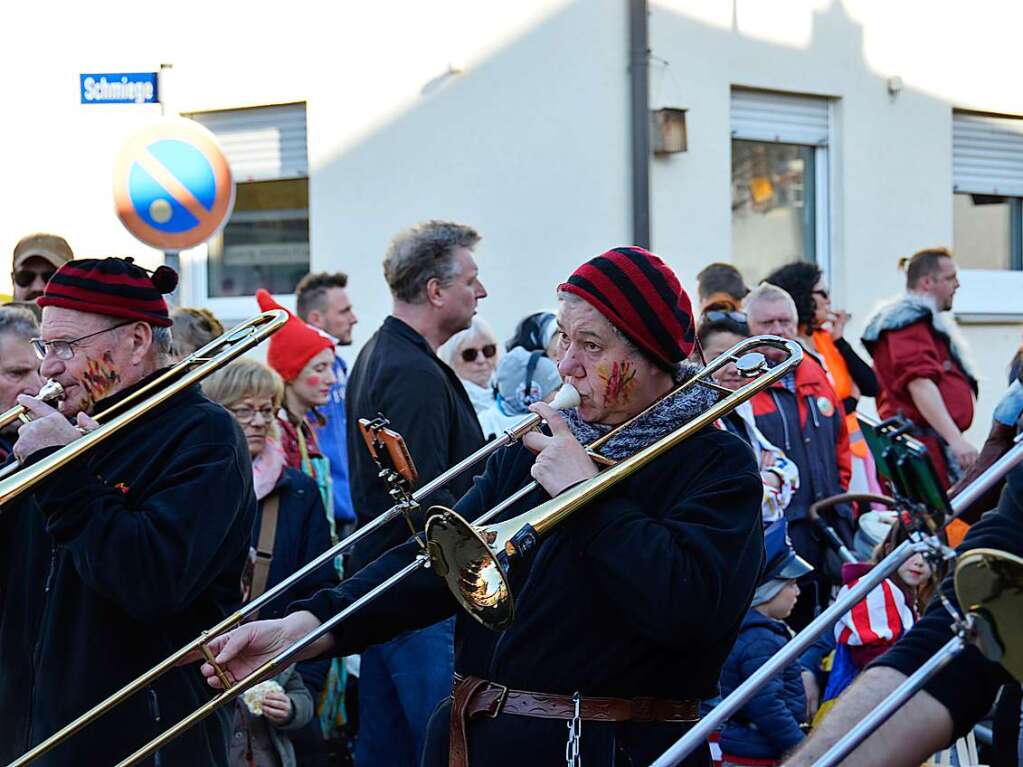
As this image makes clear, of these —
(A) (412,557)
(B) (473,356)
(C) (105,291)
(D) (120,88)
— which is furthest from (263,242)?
(A) (412,557)

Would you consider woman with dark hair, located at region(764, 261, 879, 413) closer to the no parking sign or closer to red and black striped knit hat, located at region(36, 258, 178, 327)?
the no parking sign

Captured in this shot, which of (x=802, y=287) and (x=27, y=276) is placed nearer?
(x=27, y=276)

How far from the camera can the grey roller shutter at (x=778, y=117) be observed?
1052cm

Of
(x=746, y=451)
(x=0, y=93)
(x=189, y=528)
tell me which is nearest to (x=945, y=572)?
(x=746, y=451)

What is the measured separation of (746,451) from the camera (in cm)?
303

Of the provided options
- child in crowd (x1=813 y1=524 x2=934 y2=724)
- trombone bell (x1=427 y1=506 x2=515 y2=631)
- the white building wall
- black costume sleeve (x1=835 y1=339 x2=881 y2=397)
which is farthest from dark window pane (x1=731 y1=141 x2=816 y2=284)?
trombone bell (x1=427 y1=506 x2=515 y2=631)

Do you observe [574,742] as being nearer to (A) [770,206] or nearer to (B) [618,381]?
(B) [618,381]

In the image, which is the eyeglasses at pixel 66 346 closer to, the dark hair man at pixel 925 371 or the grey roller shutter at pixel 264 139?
the dark hair man at pixel 925 371

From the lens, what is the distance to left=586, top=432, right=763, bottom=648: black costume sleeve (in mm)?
2758

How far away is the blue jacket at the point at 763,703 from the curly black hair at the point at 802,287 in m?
2.78

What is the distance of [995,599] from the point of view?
6.54ft

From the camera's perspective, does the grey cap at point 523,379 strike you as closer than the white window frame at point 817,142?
Yes

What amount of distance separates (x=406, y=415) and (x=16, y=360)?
4.10ft

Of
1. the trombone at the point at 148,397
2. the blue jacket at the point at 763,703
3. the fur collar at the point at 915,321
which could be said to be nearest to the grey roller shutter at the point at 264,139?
the fur collar at the point at 915,321
